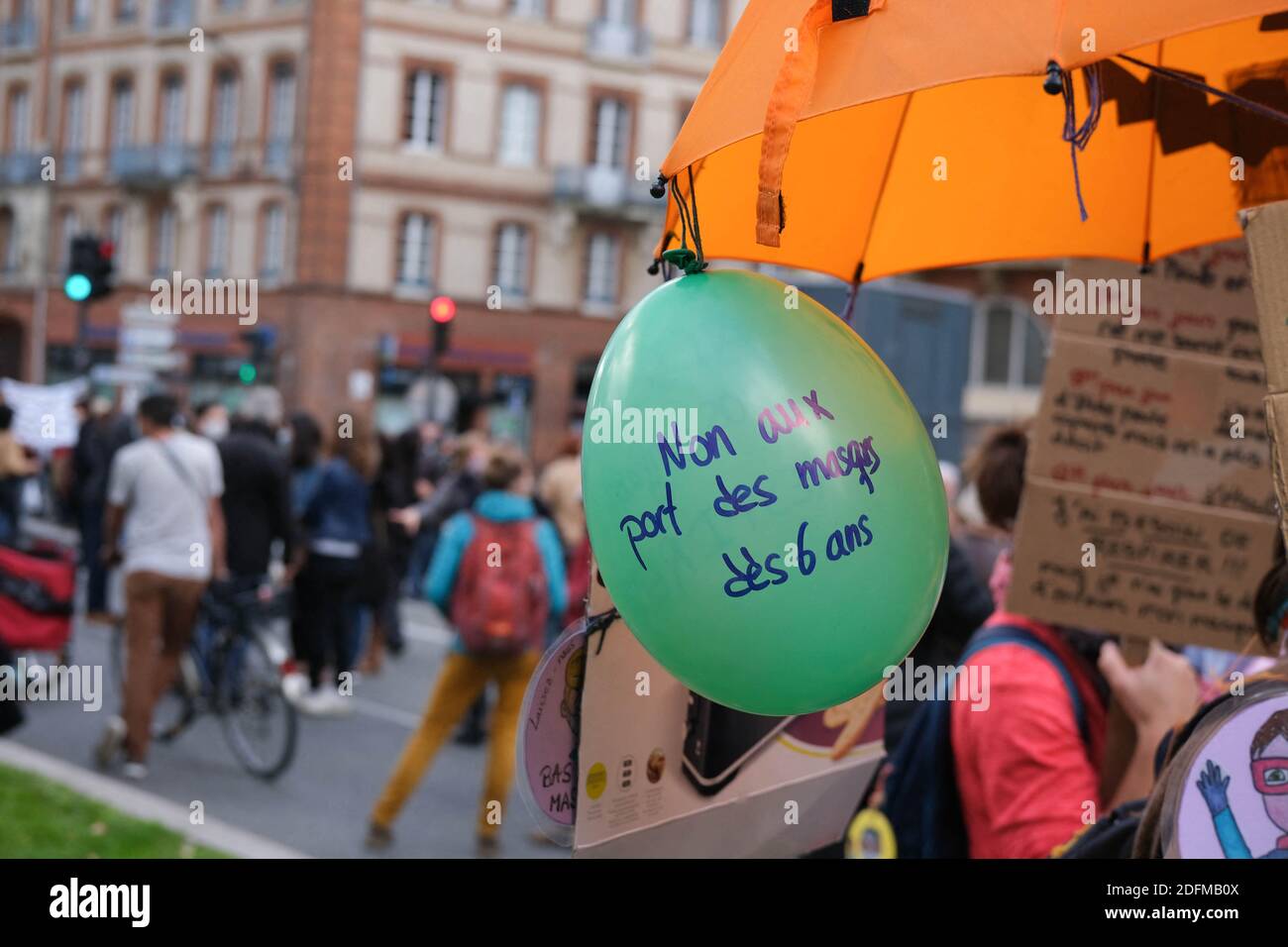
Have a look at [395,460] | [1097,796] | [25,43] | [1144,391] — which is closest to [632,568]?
[1097,796]

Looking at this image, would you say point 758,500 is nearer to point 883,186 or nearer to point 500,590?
point 883,186

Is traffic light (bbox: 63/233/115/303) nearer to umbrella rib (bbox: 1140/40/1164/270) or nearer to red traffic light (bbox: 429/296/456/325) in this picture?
red traffic light (bbox: 429/296/456/325)

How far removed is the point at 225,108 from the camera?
32.4 metres

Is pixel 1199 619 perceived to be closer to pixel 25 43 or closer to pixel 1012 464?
pixel 1012 464

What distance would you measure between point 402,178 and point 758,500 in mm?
30279

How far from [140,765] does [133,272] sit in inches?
1145

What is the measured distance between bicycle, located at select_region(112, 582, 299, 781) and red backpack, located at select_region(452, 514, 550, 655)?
1.41 meters

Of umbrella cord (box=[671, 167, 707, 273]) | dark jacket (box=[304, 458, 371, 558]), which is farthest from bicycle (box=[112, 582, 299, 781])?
umbrella cord (box=[671, 167, 707, 273])

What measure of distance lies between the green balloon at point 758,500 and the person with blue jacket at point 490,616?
4.77m

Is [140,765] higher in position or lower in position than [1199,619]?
lower

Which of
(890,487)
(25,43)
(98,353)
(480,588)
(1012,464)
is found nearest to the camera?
(890,487)

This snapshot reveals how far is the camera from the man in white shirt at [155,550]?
7.08 metres

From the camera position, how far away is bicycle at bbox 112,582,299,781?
7340 millimetres

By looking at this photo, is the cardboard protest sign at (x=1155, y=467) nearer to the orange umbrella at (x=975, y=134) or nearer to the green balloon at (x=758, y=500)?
the orange umbrella at (x=975, y=134)
